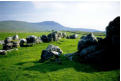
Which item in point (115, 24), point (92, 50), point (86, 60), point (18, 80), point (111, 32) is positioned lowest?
point (18, 80)

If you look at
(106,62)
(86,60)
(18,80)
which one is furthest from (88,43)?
(18,80)

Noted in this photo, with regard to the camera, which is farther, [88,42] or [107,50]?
[88,42]

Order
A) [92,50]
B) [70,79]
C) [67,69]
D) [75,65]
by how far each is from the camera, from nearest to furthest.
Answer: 1. [70,79]
2. [67,69]
3. [75,65]
4. [92,50]

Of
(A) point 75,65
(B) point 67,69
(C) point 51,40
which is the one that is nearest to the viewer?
(B) point 67,69

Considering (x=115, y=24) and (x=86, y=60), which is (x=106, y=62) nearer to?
(x=86, y=60)

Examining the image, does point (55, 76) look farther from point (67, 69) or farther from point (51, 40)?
point (51, 40)

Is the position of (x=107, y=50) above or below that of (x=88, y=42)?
below

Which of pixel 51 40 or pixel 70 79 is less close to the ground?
pixel 51 40

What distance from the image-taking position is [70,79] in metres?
18.8

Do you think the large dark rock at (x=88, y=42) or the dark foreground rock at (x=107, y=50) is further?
the large dark rock at (x=88, y=42)

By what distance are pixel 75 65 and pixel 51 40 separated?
54.6 meters

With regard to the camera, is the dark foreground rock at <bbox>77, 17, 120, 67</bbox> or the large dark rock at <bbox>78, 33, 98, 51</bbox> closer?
the dark foreground rock at <bbox>77, 17, 120, 67</bbox>

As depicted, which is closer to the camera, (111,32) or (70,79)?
(70,79)

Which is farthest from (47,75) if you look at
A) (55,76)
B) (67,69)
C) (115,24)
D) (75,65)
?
(115,24)
